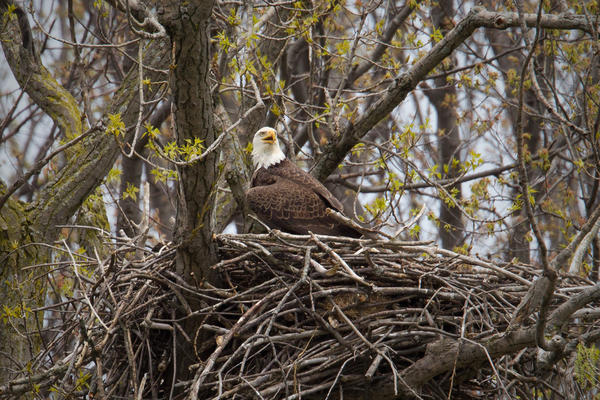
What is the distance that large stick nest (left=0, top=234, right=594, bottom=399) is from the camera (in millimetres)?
4352

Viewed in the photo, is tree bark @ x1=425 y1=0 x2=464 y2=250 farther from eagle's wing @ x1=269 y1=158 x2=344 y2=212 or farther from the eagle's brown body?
the eagle's brown body

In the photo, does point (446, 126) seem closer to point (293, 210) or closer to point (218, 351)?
point (293, 210)

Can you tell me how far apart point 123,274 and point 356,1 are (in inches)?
247

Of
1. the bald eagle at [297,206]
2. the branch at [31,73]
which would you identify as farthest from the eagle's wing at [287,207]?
the branch at [31,73]

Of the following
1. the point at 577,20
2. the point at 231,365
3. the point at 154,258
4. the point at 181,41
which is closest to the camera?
the point at 181,41

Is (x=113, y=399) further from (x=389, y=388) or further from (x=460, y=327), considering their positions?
(x=460, y=327)

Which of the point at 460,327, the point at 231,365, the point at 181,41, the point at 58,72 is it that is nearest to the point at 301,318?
the point at 231,365

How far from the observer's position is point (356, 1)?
9844 mm

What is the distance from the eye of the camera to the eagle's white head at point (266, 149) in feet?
22.1

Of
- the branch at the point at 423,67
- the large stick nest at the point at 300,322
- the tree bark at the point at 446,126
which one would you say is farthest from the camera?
the tree bark at the point at 446,126

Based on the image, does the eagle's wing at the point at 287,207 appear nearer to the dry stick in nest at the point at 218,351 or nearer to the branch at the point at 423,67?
the branch at the point at 423,67

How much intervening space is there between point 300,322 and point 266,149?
2563mm

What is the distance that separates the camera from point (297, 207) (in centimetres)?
603

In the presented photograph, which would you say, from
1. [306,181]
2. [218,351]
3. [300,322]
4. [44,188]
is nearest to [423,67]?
[306,181]
